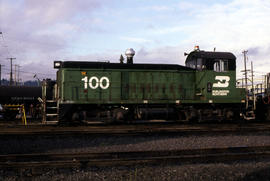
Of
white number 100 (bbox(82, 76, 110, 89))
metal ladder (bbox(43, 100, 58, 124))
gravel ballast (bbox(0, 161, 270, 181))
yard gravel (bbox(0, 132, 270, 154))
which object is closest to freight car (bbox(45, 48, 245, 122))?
white number 100 (bbox(82, 76, 110, 89))

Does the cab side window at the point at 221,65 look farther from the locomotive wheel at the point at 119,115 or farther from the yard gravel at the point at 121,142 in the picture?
the locomotive wheel at the point at 119,115

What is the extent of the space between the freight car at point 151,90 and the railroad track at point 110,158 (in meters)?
6.50

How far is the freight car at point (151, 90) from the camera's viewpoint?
1336 cm

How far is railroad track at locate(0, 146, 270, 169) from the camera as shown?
571 cm

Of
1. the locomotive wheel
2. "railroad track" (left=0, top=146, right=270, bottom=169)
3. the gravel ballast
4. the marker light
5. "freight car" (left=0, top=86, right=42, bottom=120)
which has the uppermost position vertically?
the marker light

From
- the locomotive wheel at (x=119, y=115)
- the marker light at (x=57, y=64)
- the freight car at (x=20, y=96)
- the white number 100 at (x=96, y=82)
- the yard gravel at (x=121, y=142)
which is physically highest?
the marker light at (x=57, y=64)

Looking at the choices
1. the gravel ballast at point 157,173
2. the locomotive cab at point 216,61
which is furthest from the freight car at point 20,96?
the gravel ballast at point 157,173

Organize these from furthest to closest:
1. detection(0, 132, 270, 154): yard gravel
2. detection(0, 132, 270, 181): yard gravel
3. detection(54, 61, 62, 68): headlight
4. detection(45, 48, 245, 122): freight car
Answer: detection(54, 61, 62, 68): headlight, detection(45, 48, 245, 122): freight car, detection(0, 132, 270, 154): yard gravel, detection(0, 132, 270, 181): yard gravel

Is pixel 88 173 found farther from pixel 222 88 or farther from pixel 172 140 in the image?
pixel 222 88

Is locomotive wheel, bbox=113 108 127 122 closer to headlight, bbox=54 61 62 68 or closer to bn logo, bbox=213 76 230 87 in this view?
headlight, bbox=54 61 62 68

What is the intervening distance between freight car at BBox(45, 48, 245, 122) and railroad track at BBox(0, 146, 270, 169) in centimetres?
650

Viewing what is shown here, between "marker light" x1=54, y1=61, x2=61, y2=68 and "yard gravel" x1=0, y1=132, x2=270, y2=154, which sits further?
"marker light" x1=54, y1=61, x2=61, y2=68

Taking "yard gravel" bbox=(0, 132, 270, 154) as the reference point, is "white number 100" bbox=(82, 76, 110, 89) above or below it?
above

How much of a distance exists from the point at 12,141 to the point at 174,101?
26.2ft
